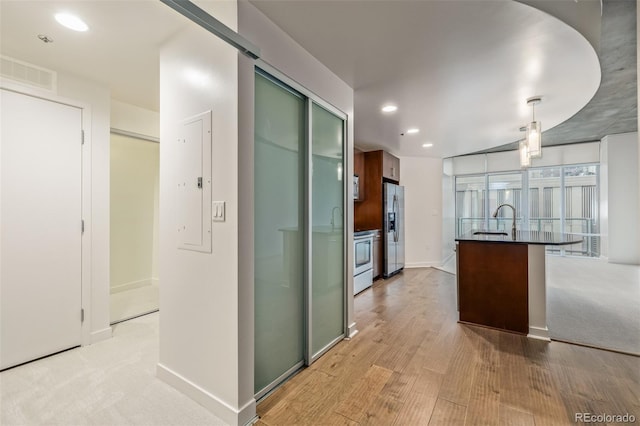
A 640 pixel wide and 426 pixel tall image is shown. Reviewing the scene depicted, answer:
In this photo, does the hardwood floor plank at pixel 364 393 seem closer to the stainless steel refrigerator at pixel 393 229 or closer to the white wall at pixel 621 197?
the stainless steel refrigerator at pixel 393 229

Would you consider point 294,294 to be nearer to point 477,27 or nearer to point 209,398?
point 209,398

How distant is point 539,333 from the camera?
2727 mm

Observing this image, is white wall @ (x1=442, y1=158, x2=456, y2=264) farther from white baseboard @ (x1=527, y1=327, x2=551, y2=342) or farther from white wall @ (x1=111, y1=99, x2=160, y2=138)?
white wall @ (x1=111, y1=99, x2=160, y2=138)

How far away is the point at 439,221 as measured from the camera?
641cm

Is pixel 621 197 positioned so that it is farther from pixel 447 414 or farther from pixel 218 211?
pixel 218 211

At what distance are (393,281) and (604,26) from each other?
404cm

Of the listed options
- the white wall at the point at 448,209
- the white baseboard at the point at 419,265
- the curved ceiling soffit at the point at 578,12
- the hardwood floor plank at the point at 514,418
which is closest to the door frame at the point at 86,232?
the hardwood floor plank at the point at 514,418

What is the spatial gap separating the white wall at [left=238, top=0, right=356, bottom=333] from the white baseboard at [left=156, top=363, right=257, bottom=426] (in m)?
0.65

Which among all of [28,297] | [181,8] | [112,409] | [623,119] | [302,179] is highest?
[623,119]

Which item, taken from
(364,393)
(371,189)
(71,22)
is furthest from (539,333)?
(71,22)

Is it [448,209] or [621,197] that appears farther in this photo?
[448,209]

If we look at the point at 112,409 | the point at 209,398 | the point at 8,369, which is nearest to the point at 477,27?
the point at 209,398

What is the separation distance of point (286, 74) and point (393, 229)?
13.1 feet

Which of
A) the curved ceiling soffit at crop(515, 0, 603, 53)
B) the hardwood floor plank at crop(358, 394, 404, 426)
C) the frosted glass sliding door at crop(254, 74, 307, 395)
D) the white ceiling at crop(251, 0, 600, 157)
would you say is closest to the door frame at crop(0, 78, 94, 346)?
the frosted glass sliding door at crop(254, 74, 307, 395)
